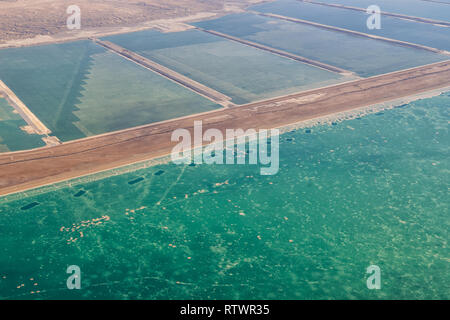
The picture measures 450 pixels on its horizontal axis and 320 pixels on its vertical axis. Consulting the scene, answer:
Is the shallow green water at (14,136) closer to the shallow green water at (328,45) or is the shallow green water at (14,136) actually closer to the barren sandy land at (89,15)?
the barren sandy land at (89,15)

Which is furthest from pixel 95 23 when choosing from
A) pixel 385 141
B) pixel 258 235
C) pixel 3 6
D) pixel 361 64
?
pixel 258 235

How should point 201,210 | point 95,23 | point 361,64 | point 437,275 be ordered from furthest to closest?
point 95,23, point 361,64, point 201,210, point 437,275

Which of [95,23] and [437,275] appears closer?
[437,275]

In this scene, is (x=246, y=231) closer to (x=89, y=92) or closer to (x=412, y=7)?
(x=89, y=92)

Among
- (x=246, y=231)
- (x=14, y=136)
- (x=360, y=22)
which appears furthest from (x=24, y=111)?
(x=360, y=22)

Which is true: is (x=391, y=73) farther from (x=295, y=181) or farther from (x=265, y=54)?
(x=295, y=181)

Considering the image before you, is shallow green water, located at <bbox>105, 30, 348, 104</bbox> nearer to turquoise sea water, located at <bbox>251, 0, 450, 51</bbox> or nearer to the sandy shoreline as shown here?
the sandy shoreline
